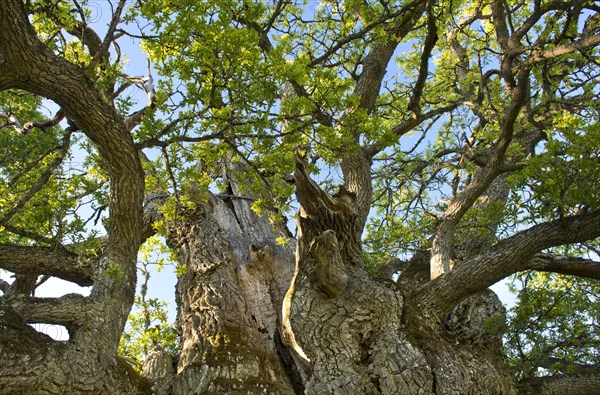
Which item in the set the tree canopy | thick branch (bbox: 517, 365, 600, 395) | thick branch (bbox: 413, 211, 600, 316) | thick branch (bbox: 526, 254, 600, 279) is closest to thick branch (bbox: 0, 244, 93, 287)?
the tree canopy

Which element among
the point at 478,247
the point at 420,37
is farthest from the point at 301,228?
the point at 420,37

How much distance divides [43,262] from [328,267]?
2.93 m

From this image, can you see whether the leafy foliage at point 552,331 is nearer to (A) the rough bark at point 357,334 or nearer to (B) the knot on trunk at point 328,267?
(A) the rough bark at point 357,334

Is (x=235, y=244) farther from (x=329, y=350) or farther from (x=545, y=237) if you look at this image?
(x=545, y=237)

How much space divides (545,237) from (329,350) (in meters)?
2.75

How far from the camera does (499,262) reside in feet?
16.2

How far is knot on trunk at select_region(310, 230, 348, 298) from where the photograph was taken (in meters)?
4.20

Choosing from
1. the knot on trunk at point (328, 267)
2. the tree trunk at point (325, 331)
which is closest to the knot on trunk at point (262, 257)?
the tree trunk at point (325, 331)

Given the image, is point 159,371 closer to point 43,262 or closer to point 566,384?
point 43,262

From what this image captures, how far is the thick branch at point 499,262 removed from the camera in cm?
489

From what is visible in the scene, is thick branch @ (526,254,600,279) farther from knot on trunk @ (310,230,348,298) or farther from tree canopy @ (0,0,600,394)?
knot on trunk @ (310,230,348,298)

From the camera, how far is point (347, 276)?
4.38 metres

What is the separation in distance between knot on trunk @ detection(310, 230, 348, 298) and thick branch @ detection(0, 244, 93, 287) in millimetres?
2111

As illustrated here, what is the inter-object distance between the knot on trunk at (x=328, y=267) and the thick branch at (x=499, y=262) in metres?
1.06
